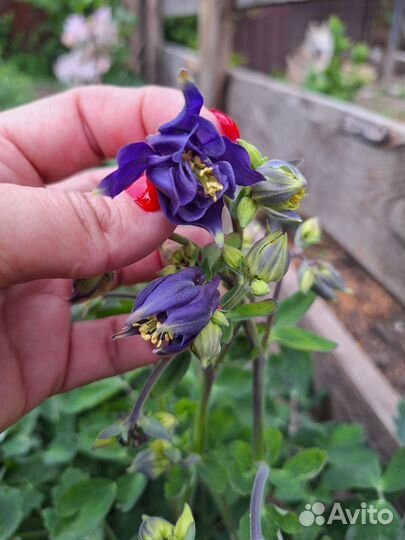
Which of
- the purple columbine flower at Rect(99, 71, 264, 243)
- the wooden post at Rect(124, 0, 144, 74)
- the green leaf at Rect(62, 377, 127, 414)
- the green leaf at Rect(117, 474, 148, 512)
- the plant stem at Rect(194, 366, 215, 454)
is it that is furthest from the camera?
the wooden post at Rect(124, 0, 144, 74)

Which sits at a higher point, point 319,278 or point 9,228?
point 9,228

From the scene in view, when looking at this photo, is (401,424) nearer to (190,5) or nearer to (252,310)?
(252,310)

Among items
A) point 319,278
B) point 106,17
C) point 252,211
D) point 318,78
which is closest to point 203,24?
point 318,78

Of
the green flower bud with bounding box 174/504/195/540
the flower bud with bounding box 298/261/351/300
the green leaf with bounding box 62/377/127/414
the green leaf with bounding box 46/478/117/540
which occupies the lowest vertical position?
the green leaf with bounding box 46/478/117/540

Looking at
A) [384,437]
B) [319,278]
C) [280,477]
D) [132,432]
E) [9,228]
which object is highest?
[9,228]

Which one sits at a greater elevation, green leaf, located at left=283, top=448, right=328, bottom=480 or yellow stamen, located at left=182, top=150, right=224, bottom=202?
yellow stamen, located at left=182, top=150, right=224, bottom=202

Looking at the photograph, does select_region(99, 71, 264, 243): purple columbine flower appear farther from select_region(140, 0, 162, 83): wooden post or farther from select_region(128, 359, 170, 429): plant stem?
select_region(140, 0, 162, 83): wooden post

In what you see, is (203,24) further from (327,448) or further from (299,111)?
(327,448)

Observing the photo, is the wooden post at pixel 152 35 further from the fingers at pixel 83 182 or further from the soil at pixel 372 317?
the fingers at pixel 83 182

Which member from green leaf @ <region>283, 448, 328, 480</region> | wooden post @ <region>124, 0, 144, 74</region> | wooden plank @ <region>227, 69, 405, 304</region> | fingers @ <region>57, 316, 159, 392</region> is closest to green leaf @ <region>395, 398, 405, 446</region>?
green leaf @ <region>283, 448, 328, 480</region>
